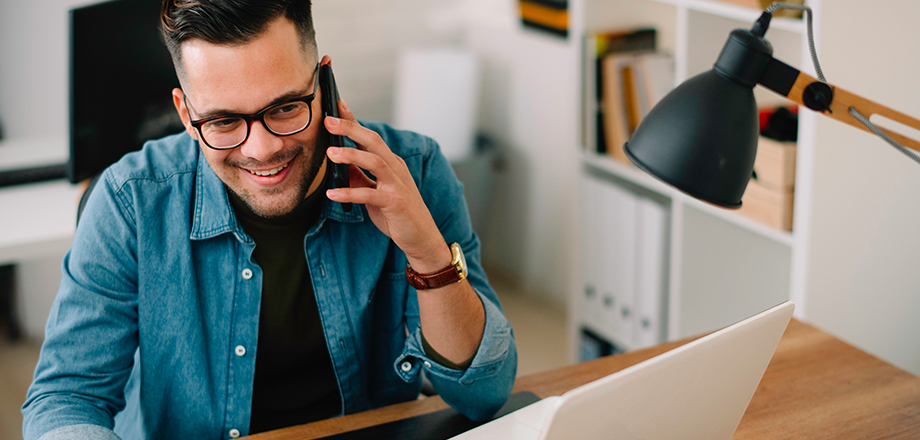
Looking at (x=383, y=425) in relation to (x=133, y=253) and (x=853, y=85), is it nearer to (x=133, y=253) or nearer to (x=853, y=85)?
(x=133, y=253)

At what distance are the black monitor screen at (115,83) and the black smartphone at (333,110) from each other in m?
1.09

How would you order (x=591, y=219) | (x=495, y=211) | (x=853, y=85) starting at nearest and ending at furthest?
(x=853, y=85) < (x=591, y=219) < (x=495, y=211)

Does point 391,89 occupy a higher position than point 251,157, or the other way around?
point 251,157

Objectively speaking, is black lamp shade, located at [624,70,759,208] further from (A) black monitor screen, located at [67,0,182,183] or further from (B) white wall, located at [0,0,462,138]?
(B) white wall, located at [0,0,462,138]

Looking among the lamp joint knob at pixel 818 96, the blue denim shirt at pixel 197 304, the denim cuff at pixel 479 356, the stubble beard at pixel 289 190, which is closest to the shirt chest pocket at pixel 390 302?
the blue denim shirt at pixel 197 304

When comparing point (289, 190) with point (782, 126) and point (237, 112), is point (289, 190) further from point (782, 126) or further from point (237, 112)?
point (782, 126)

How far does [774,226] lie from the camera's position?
1.68 m

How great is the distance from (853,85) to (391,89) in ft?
7.34

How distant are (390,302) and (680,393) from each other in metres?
0.61

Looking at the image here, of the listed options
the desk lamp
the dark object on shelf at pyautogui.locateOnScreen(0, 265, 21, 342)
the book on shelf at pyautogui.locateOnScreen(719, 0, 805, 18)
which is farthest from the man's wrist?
the dark object on shelf at pyautogui.locateOnScreen(0, 265, 21, 342)

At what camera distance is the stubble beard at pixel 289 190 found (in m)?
1.04

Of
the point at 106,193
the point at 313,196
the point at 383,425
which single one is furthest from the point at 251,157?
the point at 383,425

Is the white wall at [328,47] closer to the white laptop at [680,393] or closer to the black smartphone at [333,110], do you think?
the black smartphone at [333,110]

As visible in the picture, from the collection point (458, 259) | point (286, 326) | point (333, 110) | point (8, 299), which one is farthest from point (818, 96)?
point (8, 299)
